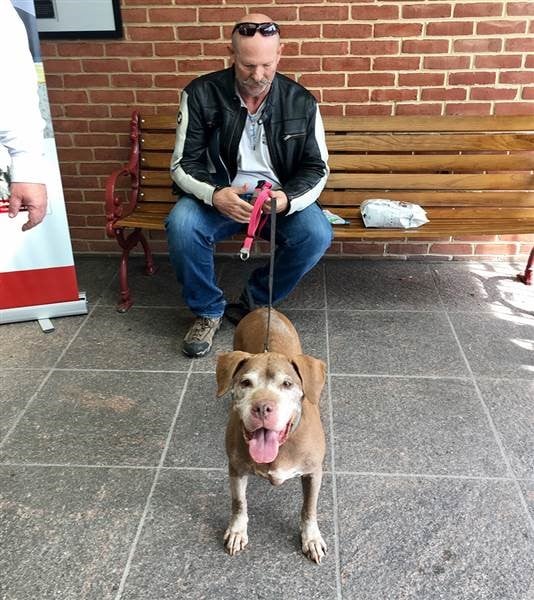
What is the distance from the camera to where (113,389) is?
296 cm

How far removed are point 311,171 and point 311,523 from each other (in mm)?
1936

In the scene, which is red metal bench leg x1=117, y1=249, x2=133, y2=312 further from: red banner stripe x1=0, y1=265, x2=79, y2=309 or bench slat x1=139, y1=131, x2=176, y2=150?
bench slat x1=139, y1=131, x2=176, y2=150

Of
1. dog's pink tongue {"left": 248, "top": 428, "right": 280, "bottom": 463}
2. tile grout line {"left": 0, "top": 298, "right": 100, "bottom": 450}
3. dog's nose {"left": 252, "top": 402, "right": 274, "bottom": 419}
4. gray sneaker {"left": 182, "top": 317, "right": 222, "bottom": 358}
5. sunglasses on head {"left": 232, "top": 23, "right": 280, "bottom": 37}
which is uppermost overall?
sunglasses on head {"left": 232, "top": 23, "right": 280, "bottom": 37}

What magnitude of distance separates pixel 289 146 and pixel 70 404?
1785 millimetres

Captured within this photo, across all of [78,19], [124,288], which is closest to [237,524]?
[124,288]

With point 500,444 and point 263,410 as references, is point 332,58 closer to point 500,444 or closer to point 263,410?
point 500,444

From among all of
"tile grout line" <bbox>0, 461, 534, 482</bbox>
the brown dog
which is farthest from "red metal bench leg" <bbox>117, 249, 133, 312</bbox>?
the brown dog

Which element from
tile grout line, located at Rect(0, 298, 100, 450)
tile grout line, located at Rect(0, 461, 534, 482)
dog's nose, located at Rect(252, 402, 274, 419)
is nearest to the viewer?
dog's nose, located at Rect(252, 402, 274, 419)

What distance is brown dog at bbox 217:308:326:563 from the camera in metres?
1.73

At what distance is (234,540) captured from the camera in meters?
2.06

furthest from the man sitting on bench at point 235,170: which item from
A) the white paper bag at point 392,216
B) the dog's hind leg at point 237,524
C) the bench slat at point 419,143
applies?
the dog's hind leg at point 237,524

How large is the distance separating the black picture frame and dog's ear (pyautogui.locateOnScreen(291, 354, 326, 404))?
2.91 meters

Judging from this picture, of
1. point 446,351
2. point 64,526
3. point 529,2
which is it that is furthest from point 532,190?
point 64,526

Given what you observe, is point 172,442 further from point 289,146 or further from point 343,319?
point 289,146
